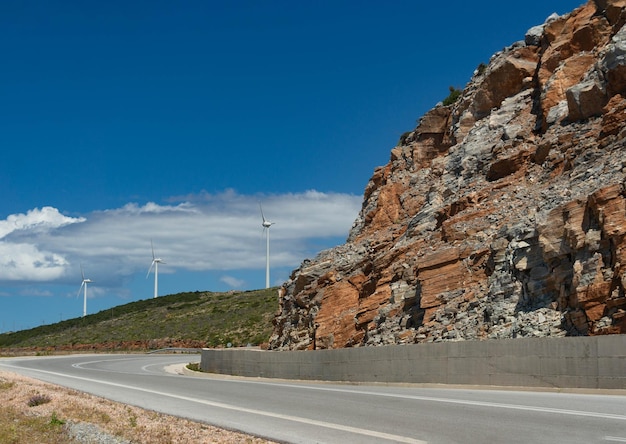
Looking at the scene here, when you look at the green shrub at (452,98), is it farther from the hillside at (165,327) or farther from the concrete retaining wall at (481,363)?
the hillside at (165,327)

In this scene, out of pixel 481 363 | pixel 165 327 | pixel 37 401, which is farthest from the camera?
pixel 165 327

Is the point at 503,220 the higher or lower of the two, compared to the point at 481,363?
higher

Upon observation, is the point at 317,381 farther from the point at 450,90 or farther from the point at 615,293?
the point at 450,90

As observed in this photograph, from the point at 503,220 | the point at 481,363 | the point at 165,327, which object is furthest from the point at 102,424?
the point at 165,327

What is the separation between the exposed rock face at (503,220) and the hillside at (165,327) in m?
33.9

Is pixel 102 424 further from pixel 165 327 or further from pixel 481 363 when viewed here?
pixel 165 327

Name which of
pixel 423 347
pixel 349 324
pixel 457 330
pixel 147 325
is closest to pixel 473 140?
pixel 349 324

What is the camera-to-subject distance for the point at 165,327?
94.3m

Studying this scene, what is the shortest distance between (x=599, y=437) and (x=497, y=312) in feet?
46.6

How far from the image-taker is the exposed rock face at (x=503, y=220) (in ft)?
69.6

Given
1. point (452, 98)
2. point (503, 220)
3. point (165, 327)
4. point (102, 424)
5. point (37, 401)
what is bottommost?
point (165, 327)

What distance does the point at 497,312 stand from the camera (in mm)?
23234

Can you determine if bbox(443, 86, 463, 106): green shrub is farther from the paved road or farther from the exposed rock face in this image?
the paved road

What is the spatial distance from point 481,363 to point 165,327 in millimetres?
79891
